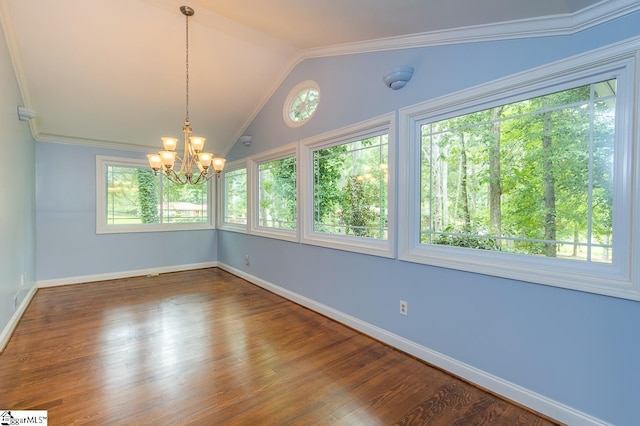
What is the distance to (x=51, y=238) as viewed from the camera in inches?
177

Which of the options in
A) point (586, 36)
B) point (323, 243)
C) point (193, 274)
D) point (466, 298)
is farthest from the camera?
point (193, 274)

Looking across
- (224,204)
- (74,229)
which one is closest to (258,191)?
(224,204)

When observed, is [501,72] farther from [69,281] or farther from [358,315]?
[69,281]

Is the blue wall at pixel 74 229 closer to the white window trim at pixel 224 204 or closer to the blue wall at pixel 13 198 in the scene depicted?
the blue wall at pixel 13 198

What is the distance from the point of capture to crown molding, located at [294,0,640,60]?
1.58 metres

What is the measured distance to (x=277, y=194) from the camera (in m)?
4.50

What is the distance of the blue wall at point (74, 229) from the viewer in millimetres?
4438

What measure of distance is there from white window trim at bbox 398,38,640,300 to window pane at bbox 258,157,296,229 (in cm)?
204

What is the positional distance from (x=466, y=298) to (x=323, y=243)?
168cm

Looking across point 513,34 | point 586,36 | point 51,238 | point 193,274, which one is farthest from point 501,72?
point 51,238

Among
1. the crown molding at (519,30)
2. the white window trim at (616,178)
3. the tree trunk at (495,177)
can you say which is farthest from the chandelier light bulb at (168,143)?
the tree trunk at (495,177)

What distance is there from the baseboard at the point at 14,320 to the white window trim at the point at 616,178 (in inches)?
147

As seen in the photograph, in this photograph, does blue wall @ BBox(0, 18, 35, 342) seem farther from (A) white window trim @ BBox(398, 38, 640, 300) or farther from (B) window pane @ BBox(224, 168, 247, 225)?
(A) white window trim @ BBox(398, 38, 640, 300)

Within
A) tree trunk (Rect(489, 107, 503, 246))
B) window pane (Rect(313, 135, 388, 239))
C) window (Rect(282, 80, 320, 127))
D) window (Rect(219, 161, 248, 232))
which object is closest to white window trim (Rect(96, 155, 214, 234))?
window (Rect(219, 161, 248, 232))
